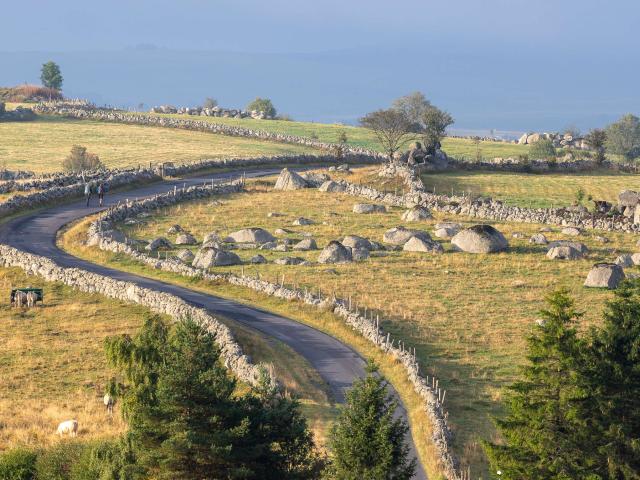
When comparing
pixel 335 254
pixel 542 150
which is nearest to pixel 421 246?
pixel 335 254

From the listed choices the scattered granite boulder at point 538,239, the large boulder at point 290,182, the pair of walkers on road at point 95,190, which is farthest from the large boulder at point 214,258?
the large boulder at point 290,182

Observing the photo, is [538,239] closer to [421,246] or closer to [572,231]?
[572,231]

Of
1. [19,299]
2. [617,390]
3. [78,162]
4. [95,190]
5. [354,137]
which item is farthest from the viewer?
[354,137]

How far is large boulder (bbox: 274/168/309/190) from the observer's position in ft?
351

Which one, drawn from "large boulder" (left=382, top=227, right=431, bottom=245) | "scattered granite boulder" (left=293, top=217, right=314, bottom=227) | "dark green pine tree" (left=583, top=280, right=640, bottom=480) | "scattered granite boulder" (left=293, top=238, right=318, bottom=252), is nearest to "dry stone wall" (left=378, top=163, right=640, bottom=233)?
"scattered granite boulder" (left=293, top=217, right=314, bottom=227)

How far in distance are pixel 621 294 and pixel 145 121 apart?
141 meters

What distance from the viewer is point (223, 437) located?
3120 centimetres

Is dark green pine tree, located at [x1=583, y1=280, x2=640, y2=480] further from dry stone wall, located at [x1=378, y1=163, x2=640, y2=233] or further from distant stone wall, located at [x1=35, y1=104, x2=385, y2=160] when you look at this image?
distant stone wall, located at [x1=35, y1=104, x2=385, y2=160]

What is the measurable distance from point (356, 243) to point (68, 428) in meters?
38.2

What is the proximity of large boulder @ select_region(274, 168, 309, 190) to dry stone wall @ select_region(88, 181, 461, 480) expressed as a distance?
10167 millimetres

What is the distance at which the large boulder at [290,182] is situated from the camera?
351 ft

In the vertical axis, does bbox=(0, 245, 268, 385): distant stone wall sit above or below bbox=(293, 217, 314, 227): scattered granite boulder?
below

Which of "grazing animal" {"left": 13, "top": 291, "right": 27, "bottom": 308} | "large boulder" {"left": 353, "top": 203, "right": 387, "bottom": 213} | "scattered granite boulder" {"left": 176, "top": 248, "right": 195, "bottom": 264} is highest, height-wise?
"large boulder" {"left": 353, "top": 203, "right": 387, "bottom": 213}

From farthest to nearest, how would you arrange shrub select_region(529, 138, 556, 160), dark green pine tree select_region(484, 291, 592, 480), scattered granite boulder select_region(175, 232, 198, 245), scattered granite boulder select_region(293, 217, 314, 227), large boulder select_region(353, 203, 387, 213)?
shrub select_region(529, 138, 556, 160) < large boulder select_region(353, 203, 387, 213) < scattered granite boulder select_region(293, 217, 314, 227) < scattered granite boulder select_region(175, 232, 198, 245) < dark green pine tree select_region(484, 291, 592, 480)
